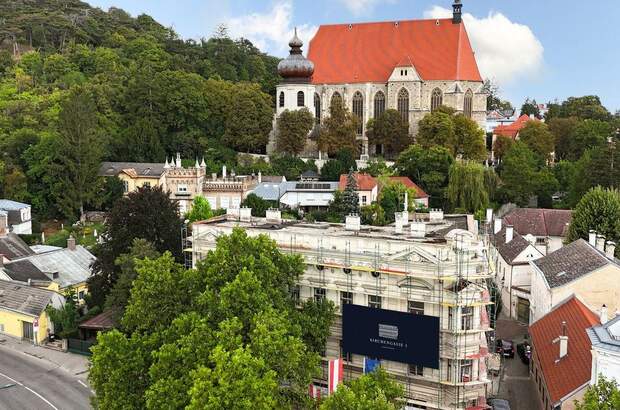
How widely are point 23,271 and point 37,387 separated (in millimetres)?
12925

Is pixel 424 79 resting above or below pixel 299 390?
above

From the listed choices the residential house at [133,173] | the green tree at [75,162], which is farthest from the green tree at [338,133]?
the green tree at [75,162]

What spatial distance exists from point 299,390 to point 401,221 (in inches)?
401

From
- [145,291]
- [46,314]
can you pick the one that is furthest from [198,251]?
[46,314]

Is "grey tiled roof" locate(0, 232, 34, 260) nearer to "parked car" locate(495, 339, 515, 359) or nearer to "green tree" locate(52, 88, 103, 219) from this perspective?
"green tree" locate(52, 88, 103, 219)

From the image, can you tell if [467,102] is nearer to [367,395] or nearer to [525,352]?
[525,352]

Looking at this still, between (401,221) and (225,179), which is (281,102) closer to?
(225,179)

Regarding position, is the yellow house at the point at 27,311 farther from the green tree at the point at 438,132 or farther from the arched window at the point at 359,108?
the arched window at the point at 359,108

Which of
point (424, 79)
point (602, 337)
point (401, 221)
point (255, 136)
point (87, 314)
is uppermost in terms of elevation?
point (424, 79)

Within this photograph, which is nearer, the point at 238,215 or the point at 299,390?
the point at 299,390

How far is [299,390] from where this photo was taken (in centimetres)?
2216

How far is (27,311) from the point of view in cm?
3612

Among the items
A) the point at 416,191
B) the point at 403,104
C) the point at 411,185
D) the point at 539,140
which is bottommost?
the point at 416,191

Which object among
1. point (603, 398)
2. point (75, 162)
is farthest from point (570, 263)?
point (75, 162)
